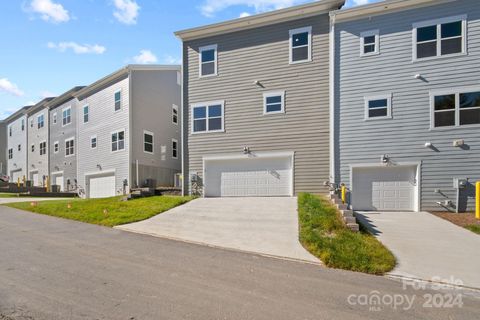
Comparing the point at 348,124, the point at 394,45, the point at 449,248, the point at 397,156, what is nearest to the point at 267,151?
the point at 348,124

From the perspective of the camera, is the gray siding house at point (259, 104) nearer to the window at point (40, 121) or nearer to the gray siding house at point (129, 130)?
the gray siding house at point (129, 130)

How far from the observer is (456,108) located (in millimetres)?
13031

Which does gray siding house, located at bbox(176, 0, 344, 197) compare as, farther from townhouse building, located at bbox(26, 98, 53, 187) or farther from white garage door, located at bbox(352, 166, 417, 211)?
townhouse building, located at bbox(26, 98, 53, 187)

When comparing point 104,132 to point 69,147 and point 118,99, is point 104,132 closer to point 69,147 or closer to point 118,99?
point 118,99

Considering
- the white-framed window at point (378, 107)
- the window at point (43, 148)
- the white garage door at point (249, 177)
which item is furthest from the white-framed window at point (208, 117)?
the window at point (43, 148)

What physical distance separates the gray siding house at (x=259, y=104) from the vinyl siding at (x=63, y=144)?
13.5 metres

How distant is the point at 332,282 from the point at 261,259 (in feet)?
5.87

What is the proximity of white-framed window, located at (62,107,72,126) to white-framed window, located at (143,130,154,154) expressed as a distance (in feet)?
32.0

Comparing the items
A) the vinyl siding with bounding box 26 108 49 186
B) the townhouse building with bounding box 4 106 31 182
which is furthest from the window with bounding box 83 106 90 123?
the townhouse building with bounding box 4 106 31 182

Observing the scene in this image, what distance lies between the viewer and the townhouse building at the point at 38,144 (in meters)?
30.0

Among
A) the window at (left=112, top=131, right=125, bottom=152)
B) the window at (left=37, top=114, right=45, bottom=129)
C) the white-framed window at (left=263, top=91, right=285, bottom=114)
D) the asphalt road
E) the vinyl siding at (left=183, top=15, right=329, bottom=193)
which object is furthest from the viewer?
the window at (left=37, top=114, right=45, bottom=129)

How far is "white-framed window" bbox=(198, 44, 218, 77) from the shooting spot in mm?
17203

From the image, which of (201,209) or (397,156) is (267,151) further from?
(397,156)

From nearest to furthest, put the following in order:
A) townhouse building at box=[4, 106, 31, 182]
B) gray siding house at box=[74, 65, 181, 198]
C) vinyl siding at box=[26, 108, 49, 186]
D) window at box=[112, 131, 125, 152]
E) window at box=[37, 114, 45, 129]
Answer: gray siding house at box=[74, 65, 181, 198] < window at box=[112, 131, 125, 152] < vinyl siding at box=[26, 108, 49, 186] < window at box=[37, 114, 45, 129] < townhouse building at box=[4, 106, 31, 182]
